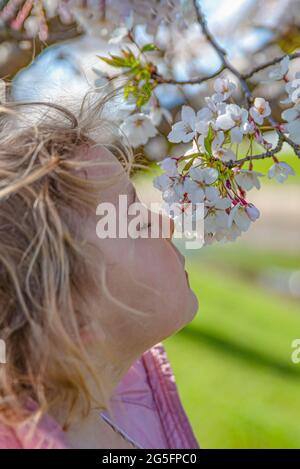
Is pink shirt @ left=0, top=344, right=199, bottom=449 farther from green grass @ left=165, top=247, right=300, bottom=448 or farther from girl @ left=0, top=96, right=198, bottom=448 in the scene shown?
green grass @ left=165, top=247, right=300, bottom=448

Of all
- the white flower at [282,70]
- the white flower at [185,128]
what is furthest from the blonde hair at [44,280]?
the white flower at [282,70]

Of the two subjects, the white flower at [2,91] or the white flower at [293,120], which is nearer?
the white flower at [293,120]

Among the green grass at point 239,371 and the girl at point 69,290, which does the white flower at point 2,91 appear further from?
the green grass at point 239,371

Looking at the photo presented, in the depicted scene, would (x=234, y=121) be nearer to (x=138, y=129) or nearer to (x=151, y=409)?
(x=138, y=129)

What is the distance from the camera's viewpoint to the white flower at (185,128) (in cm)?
122

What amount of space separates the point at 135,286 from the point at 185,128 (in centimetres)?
29

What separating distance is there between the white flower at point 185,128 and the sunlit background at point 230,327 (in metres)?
0.35

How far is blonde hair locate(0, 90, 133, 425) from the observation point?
113 centimetres

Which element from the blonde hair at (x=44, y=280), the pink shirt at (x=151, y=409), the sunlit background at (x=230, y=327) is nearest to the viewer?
the blonde hair at (x=44, y=280)

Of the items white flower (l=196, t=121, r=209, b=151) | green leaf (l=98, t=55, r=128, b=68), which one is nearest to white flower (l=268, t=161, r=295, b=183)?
white flower (l=196, t=121, r=209, b=151)

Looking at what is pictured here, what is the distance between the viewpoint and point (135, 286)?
4.03 feet

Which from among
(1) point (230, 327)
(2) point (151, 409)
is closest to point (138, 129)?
(2) point (151, 409)

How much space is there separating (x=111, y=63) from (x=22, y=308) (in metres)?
0.59

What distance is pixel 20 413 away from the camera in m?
1.13
